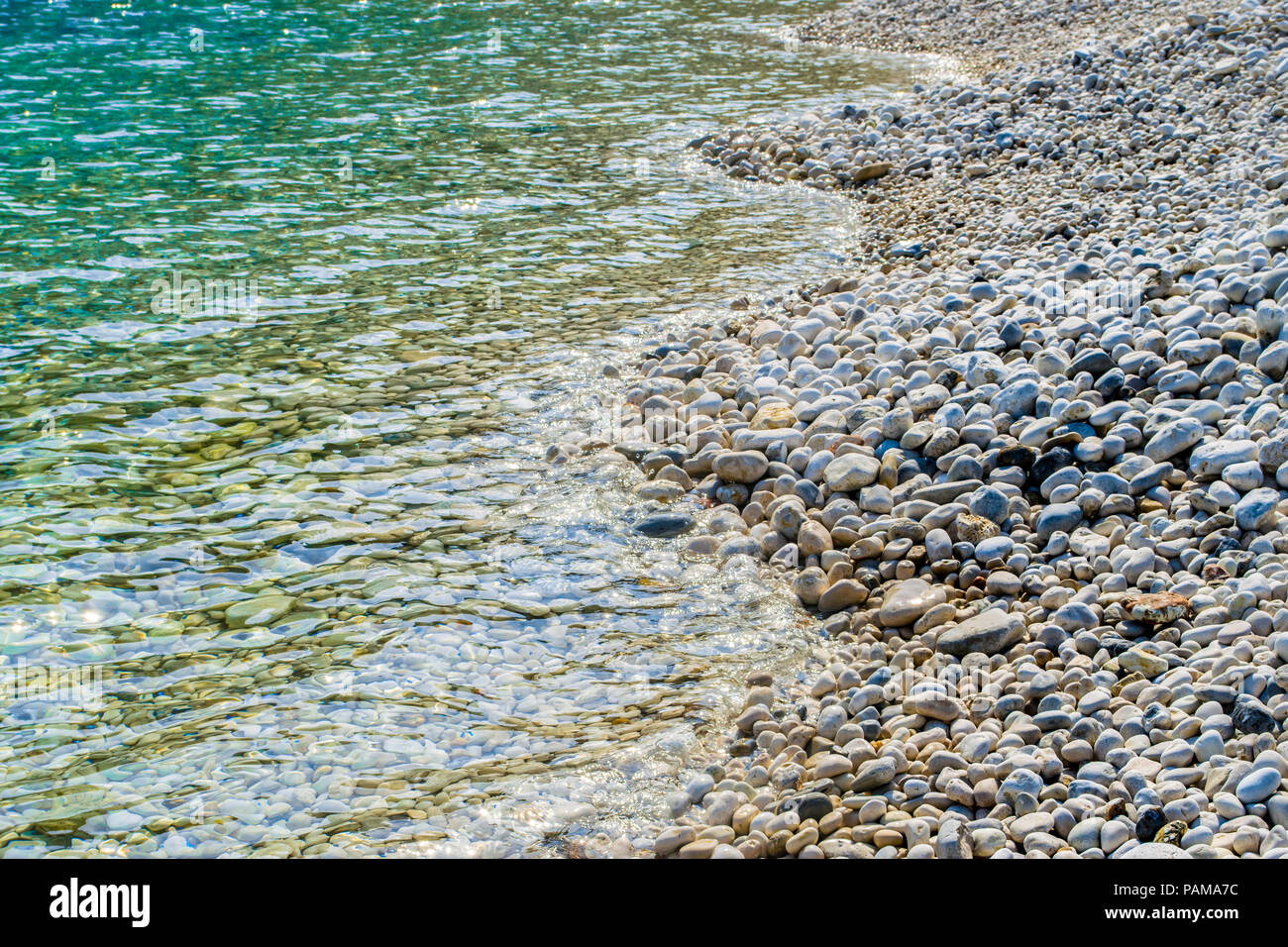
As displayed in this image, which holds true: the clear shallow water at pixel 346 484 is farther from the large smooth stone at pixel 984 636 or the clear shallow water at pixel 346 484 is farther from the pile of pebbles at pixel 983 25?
the pile of pebbles at pixel 983 25

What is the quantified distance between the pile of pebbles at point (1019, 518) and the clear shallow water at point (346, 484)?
1.98 feet

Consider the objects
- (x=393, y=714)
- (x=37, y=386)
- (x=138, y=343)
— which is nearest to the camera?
(x=393, y=714)

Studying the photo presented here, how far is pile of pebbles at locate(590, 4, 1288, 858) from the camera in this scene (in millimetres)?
5109

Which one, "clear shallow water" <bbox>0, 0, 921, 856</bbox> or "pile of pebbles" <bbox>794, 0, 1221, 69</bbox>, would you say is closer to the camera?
"clear shallow water" <bbox>0, 0, 921, 856</bbox>

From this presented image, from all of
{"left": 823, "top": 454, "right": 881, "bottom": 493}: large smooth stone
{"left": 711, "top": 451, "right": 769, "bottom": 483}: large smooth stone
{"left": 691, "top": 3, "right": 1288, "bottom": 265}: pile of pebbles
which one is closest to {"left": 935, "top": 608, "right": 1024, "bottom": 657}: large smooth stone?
{"left": 823, "top": 454, "right": 881, "bottom": 493}: large smooth stone

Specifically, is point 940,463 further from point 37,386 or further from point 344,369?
point 37,386

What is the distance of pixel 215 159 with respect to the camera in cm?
1688

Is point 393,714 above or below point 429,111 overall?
below

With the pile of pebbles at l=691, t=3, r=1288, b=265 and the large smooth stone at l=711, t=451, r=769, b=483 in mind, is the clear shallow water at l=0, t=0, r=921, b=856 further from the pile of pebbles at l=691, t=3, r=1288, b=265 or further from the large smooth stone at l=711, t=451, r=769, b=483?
the pile of pebbles at l=691, t=3, r=1288, b=265

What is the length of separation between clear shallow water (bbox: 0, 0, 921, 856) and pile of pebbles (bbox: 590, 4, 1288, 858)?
60cm

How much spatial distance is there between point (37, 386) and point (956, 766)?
8.85 metres

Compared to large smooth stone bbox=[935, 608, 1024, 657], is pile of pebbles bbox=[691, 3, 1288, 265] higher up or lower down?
higher up
